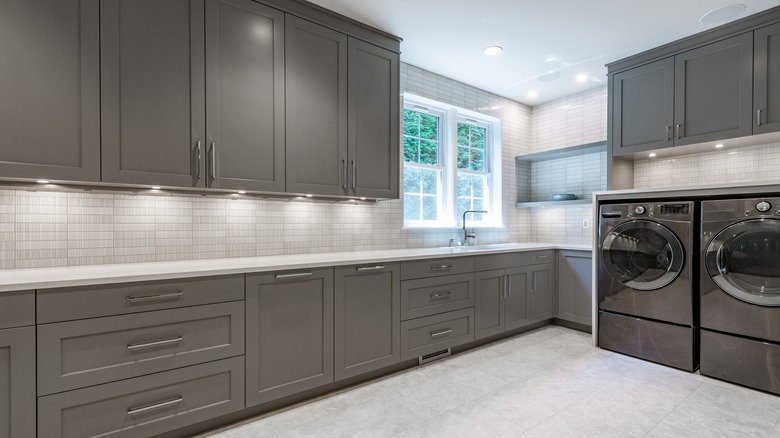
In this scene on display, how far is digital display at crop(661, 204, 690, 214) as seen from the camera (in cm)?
269

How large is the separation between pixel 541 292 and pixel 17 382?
3.70 m

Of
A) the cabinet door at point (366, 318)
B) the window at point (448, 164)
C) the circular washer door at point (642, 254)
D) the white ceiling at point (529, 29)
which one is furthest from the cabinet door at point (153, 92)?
the circular washer door at point (642, 254)

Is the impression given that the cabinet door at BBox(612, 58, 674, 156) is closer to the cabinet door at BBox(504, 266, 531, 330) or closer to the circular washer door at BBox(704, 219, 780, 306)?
the circular washer door at BBox(704, 219, 780, 306)

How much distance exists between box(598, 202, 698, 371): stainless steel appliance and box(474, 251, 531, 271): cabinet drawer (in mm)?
621

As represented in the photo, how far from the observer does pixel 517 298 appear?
3.44 metres

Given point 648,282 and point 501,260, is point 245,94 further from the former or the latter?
point 648,282

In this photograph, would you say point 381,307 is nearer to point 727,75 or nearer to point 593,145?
point 593,145

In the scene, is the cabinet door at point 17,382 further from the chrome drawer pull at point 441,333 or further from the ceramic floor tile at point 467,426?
the chrome drawer pull at point 441,333

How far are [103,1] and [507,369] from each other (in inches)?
128

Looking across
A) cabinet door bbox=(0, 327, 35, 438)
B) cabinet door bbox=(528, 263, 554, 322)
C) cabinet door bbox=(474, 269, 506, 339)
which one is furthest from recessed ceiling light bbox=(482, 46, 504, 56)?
cabinet door bbox=(0, 327, 35, 438)

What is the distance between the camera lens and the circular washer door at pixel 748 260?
233cm

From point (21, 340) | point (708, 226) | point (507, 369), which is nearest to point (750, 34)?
point (708, 226)

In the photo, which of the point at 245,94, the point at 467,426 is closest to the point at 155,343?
the point at 245,94

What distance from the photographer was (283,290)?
2.10 metres
